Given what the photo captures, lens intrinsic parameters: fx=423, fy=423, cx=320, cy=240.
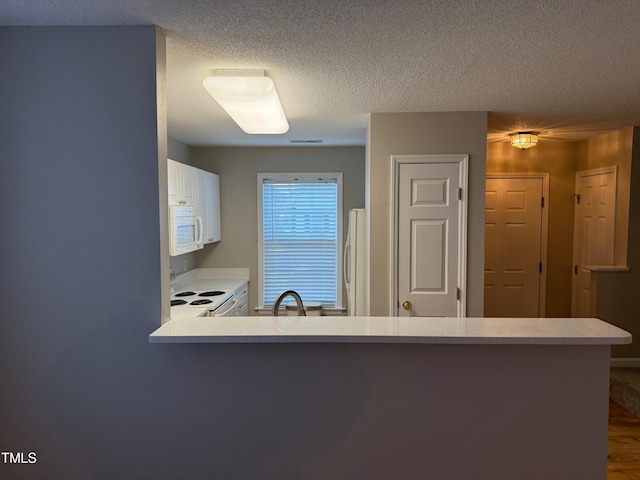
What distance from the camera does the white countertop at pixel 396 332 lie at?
175 centimetres

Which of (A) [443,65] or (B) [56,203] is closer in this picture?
(B) [56,203]

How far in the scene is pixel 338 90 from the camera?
9.02ft

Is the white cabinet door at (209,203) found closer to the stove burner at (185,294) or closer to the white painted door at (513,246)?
the stove burner at (185,294)

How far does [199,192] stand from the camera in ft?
14.5

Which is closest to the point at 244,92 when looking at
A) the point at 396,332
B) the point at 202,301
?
the point at 396,332

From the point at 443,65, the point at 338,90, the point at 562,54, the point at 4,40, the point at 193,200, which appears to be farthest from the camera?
→ the point at 193,200

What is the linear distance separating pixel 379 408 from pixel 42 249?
5.47 ft

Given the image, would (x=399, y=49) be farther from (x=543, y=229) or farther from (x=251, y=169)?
(x=543, y=229)

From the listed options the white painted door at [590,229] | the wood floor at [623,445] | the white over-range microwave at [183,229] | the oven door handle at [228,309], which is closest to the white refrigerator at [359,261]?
the oven door handle at [228,309]

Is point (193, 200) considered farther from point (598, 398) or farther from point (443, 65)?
point (598, 398)

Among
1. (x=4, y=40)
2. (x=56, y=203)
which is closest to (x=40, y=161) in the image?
(x=56, y=203)

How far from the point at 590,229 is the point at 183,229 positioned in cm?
437

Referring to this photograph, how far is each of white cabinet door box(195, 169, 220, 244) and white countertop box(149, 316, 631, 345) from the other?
8.89 feet

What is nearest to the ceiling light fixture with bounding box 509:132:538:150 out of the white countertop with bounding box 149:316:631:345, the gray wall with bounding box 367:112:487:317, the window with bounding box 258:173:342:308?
the gray wall with bounding box 367:112:487:317
